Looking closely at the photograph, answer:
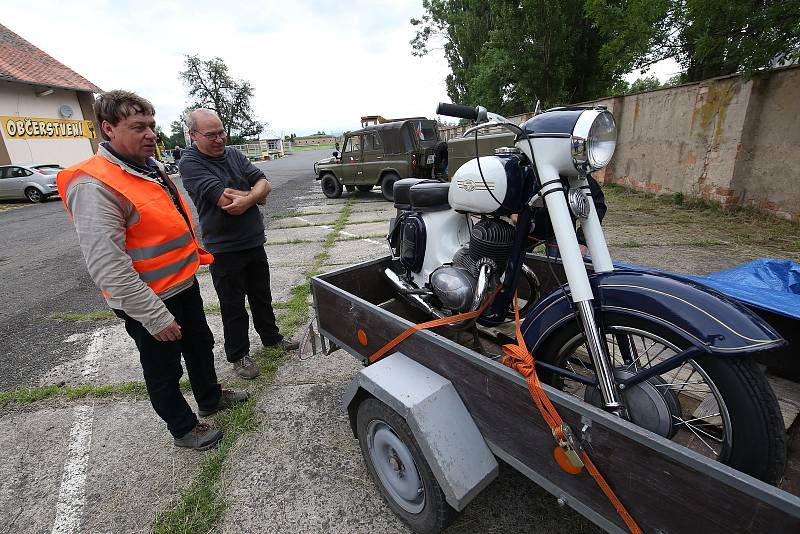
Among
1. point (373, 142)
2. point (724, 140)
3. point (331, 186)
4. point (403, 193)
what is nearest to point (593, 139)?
point (403, 193)

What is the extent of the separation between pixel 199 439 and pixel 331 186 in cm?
1093

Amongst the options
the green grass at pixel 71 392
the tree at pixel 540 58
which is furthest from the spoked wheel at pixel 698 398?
the tree at pixel 540 58

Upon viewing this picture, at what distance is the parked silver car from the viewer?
582 inches

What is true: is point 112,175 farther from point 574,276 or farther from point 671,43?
point 671,43

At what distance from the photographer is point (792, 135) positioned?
5836 millimetres

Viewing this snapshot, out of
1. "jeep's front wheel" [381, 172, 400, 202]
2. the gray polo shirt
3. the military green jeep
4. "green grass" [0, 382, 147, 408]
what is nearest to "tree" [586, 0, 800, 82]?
the military green jeep

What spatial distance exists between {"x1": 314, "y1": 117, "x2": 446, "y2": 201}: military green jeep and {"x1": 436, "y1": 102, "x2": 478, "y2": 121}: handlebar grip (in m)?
8.78

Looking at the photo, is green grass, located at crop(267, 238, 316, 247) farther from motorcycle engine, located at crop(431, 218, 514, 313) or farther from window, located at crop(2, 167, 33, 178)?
window, located at crop(2, 167, 33, 178)

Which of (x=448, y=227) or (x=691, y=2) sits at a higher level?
(x=691, y=2)

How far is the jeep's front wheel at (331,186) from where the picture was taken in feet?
40.9

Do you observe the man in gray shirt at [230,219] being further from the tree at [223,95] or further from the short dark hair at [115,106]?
the tree at [223,95]

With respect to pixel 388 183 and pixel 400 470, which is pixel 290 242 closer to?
pixel 388 183

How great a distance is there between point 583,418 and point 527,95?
18020mm

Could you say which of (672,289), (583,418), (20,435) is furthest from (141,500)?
(672,289)
